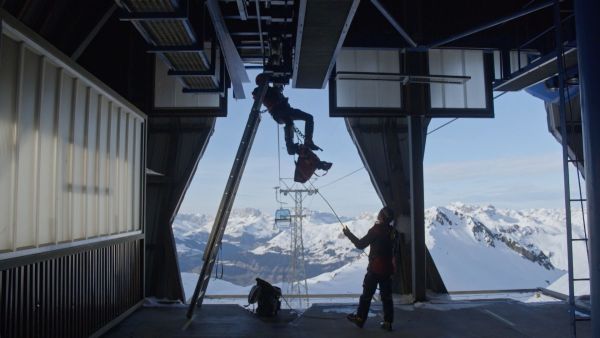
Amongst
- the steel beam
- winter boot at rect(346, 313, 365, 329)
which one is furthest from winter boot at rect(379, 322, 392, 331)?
the steel beam

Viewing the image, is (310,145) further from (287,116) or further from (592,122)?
(592,122)

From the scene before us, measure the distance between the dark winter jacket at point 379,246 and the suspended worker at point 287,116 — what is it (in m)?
1.52

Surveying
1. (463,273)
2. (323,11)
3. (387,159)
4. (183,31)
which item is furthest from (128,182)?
(463,273)

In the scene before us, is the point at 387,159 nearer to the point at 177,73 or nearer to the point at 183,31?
the point at 177,73

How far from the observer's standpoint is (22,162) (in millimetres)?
3582

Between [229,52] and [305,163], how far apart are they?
1.91 m

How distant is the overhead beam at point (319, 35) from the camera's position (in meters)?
3.89

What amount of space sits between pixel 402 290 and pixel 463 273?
379 centimetres

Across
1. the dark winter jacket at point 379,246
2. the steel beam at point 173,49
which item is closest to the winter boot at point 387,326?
the dark winter jacket at point 379,246

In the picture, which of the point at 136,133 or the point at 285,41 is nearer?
the point at 285,41

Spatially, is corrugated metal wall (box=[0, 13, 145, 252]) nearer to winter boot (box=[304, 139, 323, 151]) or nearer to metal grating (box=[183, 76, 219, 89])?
metal grating (box=[183, 76, 219, 89])

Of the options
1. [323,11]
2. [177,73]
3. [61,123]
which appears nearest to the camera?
[323,11]

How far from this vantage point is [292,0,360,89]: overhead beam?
12.8 ft

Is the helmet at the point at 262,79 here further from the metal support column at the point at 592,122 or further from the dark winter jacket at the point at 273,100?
the metal support column at the point at 592,122
